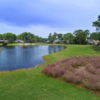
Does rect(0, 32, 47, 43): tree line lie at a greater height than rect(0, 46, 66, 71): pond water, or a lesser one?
greater

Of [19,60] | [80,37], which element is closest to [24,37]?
[80,37]

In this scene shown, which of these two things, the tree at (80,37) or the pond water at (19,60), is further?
the tree at (80,37)

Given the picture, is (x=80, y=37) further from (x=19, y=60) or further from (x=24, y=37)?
(x=24, y=37)

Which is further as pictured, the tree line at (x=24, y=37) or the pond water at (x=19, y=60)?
the tree line at (x=24, y=37)

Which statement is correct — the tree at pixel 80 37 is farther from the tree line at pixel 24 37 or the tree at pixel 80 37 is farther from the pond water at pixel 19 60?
the tree line at pixel 24 37

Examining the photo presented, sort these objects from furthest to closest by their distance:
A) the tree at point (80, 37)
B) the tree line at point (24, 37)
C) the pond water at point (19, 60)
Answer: the tree line at point (24, 37)
the tree at point (80, 37)
the pond water at point (19, 60)

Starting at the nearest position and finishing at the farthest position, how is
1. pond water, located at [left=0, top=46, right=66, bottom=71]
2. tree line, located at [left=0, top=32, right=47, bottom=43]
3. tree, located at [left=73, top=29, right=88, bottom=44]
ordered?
pond water, located at [left=0, top=46, right=66, bottom=71], tree, located at [left=73, top=29, right=88, bottom=44], tree line, located at [left=0, top=32, right=47, bottom=43]

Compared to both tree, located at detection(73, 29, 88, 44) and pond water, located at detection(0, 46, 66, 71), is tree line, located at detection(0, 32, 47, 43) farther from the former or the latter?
pond water, located at detection(0, 46, 66, 71)

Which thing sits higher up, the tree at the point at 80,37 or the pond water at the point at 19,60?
the tree at the point at 80,37

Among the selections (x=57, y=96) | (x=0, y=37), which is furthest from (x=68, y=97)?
(x=0, y=37)

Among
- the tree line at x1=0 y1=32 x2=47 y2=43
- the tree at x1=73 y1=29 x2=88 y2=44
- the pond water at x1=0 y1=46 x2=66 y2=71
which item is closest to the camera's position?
the pond water at x1=0 y1=46 x2=66 y2=71

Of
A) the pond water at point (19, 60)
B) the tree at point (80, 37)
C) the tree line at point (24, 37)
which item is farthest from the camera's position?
the tree line at point (24, 37)

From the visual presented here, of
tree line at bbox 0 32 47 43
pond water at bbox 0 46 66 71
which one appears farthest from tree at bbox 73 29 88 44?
tree line at bbox 0 32 47 43

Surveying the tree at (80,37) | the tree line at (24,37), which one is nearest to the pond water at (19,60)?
the tree at (80,37)
